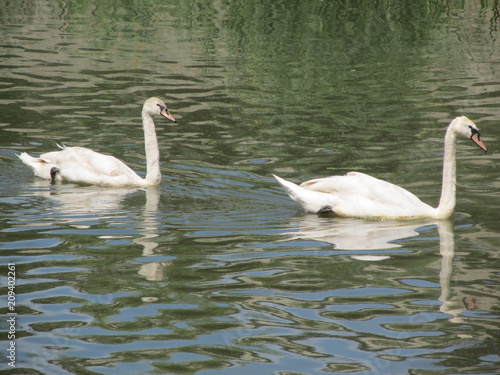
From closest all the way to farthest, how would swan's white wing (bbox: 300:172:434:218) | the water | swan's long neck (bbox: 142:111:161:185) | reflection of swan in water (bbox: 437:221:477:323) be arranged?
the water, reflection of swan in water (bbox: 437:221:477:323), swan's white wing (bbox: 300:172:434:218), swan's long neck (bbox: 142:111:161:185)

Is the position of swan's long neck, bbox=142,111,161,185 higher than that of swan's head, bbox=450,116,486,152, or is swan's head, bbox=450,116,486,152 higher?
swan's head, bbox=450,116,486,152

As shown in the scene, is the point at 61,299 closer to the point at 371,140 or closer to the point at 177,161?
the point at 177,161

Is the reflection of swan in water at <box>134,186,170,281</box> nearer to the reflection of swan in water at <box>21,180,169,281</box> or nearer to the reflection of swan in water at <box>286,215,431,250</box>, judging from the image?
the reflection of swan in water at <box>21,180,169,281</box>

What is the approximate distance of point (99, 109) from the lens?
544 inches

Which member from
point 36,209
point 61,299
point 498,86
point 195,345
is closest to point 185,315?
point 195,345

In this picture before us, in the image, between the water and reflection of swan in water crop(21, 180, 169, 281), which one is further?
reflection of swan in water crop(21, 180, 169, 281)

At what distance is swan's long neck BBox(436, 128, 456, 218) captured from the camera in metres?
8.98

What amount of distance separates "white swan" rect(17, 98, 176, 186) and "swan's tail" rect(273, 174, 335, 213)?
1.99 m

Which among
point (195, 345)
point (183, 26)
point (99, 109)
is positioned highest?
point (183, 26)

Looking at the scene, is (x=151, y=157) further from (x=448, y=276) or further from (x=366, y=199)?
(x=448, y=276)

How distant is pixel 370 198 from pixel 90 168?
3.21m

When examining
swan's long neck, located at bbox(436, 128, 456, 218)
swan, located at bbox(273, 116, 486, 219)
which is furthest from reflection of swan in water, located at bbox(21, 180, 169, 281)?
swan's long neck, located at bbox(436, 128, 456, 218)

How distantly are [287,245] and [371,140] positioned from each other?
190 inches

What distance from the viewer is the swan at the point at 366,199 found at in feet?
29.3
